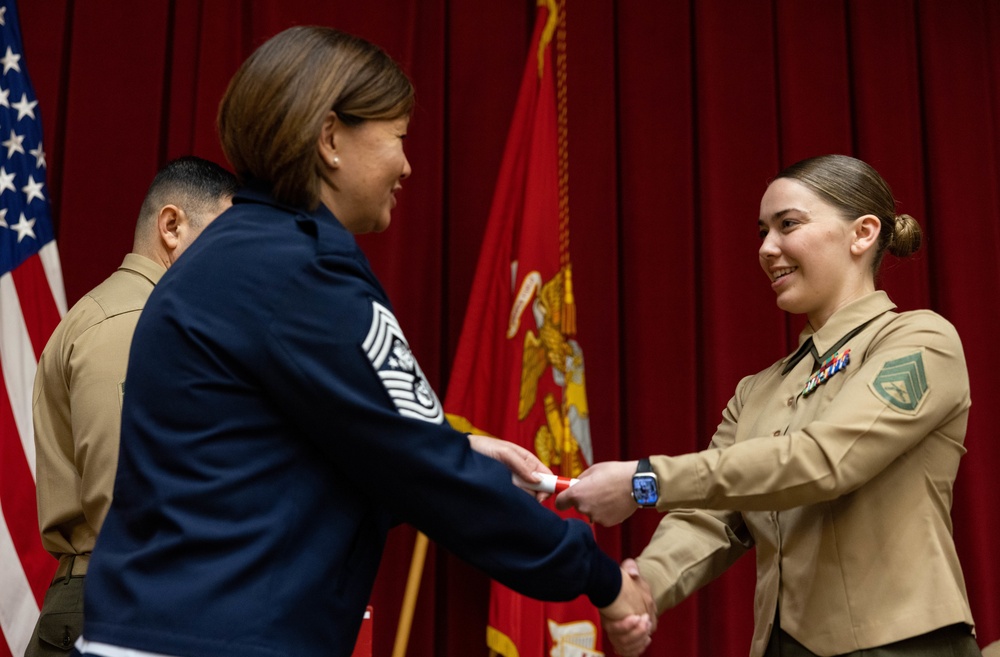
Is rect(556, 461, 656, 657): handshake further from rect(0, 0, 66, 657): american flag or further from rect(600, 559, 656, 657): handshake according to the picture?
rect(0, 0, 66, 657): american flag

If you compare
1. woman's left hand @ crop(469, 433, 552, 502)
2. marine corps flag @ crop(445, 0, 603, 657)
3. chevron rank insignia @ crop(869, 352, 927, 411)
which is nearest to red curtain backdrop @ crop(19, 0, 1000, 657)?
marine corps flag @ crop(445, 0, 603, 657)

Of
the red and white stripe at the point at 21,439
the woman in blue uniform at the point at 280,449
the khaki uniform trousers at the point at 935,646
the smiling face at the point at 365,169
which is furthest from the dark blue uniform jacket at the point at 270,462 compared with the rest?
the red and white stripe at the point at 21,439

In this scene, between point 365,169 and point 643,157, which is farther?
point 643,157

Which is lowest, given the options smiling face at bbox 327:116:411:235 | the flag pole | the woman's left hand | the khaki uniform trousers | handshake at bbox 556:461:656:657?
the flag pole

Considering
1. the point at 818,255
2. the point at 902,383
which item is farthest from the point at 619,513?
the point at 818,255

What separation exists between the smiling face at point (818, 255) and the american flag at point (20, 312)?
2269mm

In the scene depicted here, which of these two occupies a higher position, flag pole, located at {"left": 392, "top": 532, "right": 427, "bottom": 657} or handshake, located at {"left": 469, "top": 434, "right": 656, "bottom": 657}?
handshake, located at {"left": 469, "top": 434, "right": 656, "bottom": 657}

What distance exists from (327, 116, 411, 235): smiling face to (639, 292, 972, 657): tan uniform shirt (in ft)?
2.23

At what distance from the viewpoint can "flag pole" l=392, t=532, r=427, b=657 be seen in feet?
9.93

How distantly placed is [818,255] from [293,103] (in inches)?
45.2

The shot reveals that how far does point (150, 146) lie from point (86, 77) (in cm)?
33

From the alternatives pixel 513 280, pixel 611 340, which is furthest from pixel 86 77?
pixel 611 340

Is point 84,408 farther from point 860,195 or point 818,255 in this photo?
point 860,195

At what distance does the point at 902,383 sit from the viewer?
1.75m
